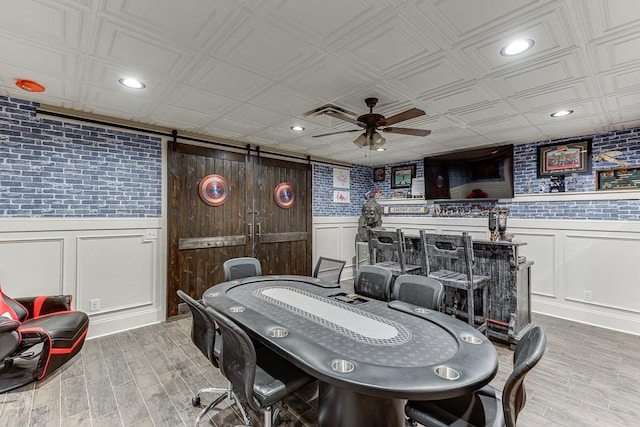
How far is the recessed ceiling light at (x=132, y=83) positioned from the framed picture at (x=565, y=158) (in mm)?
5423

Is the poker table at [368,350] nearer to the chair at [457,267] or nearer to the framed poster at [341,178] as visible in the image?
the chair at [457,267]

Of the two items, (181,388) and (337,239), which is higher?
(337,239)

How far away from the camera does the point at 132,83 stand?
8.69 ft

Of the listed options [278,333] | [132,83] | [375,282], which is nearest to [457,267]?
[375,282]

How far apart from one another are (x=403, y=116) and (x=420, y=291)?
5.17 feet

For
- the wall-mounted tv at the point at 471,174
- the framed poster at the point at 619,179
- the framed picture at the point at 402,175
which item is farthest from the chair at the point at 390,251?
the framed poster at the point at 619,179

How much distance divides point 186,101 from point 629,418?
4636 millimetres

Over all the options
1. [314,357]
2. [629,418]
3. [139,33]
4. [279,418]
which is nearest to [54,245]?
[139,33]

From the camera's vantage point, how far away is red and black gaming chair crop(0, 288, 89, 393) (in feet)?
8.00

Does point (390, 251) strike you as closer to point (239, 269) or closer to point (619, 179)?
point (239, 269)

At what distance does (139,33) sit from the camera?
6.26 feet

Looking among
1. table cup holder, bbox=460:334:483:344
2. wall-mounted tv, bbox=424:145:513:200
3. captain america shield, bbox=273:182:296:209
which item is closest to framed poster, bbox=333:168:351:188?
captain america shield, bbox=273:182:296:209

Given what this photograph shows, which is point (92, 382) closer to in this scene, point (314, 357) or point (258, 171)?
point (314, 357)

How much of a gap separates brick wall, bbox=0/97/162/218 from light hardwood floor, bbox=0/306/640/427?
1.65 metres
